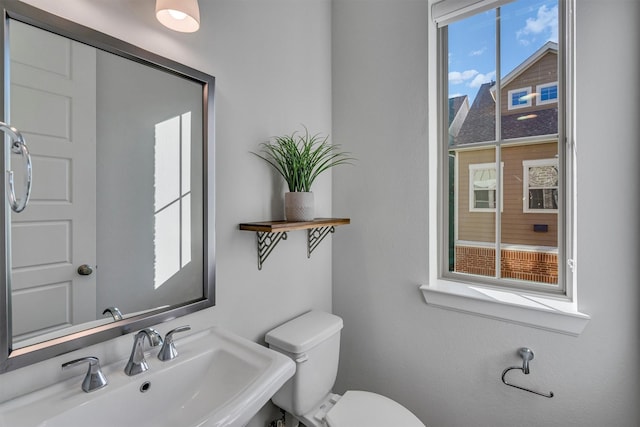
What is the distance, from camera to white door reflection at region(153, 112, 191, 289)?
950mm

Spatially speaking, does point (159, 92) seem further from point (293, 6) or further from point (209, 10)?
point (293, 6)

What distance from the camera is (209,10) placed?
105 cm

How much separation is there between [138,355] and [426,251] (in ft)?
3.86

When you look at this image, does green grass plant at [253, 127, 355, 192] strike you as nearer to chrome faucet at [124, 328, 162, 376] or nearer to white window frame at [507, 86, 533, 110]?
chrome faucet at [124, 328, 162, 376]

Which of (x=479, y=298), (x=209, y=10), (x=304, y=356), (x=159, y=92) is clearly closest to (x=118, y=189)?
(x=159, y=92)

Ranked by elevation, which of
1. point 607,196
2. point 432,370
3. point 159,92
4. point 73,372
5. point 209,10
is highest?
point 209,10

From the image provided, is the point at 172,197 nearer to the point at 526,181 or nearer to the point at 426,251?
the point at 426,251

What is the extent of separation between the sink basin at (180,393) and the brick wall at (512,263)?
1.00 metres

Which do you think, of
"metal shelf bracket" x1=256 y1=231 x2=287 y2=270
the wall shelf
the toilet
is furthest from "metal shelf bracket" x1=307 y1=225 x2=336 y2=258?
the toilet

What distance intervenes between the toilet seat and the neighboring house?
692 millimetres

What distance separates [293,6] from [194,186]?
1010mm

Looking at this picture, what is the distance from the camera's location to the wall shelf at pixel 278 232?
3.56ft

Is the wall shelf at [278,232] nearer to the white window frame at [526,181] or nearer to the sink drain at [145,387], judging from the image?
the sink drain at [145,387]

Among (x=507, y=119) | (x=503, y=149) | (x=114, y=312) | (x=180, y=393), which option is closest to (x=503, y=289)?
(x=503, y=149)
